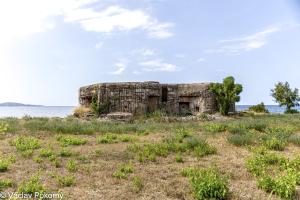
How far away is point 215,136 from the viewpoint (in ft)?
45.3

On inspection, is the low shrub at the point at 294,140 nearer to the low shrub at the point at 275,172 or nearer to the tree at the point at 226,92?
the low shrub at the point at 275,172

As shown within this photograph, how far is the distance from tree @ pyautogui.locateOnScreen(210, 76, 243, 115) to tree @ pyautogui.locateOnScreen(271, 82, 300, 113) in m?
14.4

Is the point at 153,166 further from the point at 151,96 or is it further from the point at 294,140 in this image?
the point at 151,96

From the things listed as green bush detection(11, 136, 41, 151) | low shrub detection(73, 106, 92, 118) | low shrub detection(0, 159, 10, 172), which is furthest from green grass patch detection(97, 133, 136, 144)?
low shrub detection(73, 106, 92, 118)

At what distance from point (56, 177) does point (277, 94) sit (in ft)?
113

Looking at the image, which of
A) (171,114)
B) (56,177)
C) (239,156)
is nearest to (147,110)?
(171,114)

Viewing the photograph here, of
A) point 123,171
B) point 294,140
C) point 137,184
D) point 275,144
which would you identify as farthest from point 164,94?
point 137,184

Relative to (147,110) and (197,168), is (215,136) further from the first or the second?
(147,110)

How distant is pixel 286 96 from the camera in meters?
38.4

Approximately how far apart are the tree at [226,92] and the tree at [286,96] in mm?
14438

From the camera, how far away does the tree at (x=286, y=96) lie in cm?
3819

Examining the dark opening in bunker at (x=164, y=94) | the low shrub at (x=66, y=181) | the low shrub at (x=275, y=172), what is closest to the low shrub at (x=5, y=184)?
the low shrub at (x=66, y=181)

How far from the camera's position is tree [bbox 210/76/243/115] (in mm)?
24812

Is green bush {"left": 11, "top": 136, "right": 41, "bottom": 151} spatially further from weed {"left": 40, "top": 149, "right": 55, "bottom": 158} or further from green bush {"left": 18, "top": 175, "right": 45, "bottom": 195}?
green bush {"left": 18, "top": 175, "right": 45, "bottom": 195}
